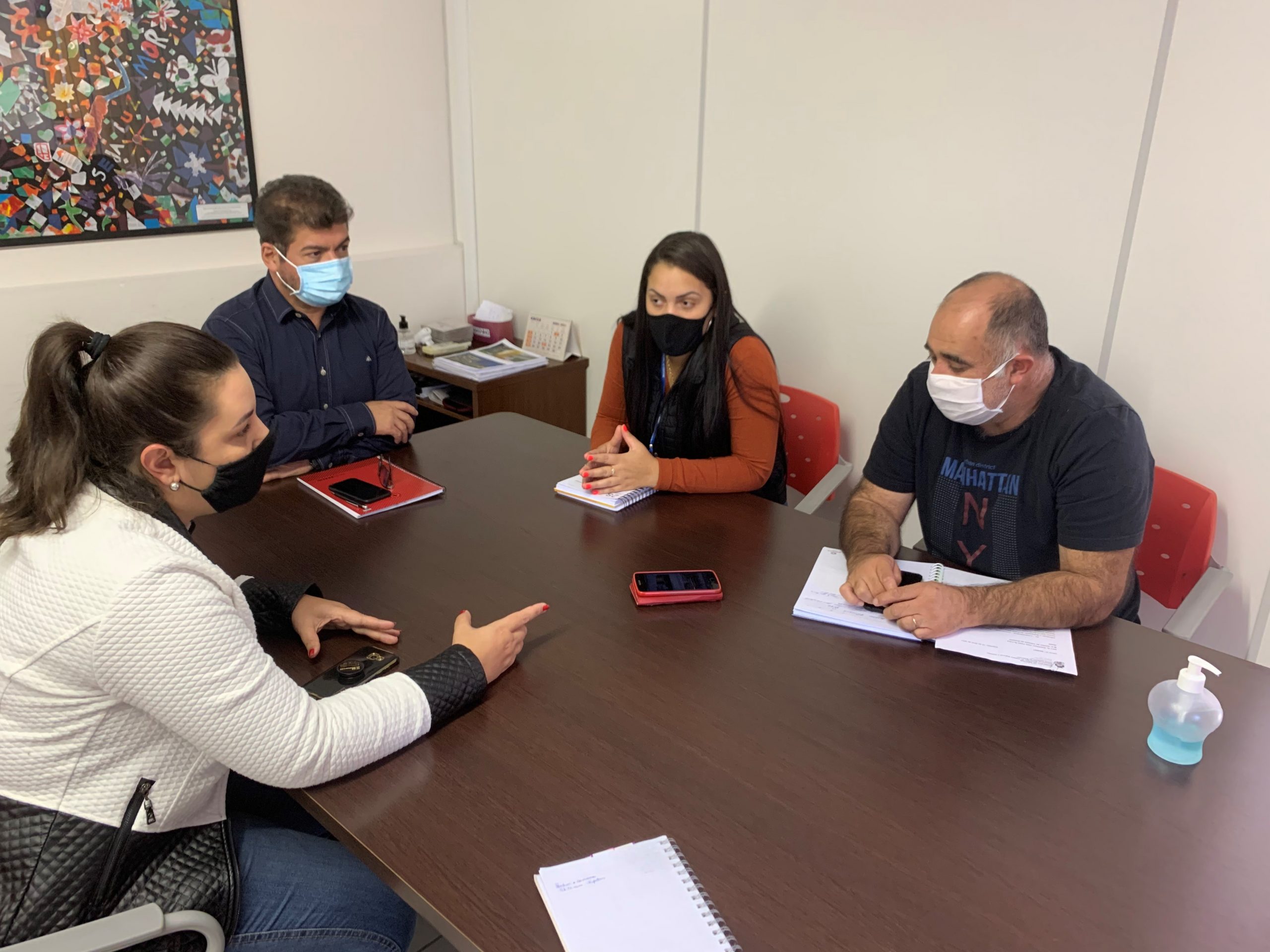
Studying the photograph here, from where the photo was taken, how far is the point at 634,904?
91 centimetres

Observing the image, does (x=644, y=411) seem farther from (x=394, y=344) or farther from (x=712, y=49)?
(x=712, y=49)

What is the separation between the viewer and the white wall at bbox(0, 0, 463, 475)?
9.11 ft

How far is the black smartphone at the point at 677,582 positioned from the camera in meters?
1.47

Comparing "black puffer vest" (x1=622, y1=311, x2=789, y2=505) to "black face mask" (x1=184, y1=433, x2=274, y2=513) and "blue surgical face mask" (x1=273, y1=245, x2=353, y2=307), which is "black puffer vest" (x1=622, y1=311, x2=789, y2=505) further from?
"black face mask" (x1=184, y1=433, x2=274, y2=513)

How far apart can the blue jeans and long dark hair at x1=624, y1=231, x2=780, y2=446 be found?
127 cm

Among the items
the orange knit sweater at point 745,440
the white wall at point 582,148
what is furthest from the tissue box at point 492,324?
the orange knit sweater at point 745,440

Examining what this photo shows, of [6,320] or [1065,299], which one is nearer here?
[1065,299]

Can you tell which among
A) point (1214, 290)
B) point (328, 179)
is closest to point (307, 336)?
point (328, 179)

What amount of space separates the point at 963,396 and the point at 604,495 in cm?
75

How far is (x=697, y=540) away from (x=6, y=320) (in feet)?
7.74

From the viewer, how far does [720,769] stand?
1092 mm

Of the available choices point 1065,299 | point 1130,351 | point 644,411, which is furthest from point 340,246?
point 1130,351

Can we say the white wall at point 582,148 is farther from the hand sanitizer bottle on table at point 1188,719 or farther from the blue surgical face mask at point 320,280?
the hand sanitizer bottle on table at point 1188,719

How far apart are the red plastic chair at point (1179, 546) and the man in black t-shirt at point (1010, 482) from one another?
179 millimetres
